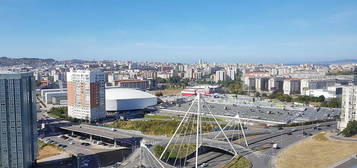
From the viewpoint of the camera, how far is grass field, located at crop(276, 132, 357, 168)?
1858 centimetres

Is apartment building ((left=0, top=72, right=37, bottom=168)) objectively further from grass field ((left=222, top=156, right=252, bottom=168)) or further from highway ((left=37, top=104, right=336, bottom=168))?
grass field ((left=222, top=156, right=252, bottom=168))

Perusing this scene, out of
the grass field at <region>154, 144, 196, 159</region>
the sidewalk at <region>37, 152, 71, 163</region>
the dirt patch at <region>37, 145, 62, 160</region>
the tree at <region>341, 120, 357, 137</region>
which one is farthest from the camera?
the dirt patch at <region>37, 145, 62, 160</region>

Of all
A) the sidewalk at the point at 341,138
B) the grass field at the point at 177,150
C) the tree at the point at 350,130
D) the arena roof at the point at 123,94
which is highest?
the arena roof at the point at 123,94

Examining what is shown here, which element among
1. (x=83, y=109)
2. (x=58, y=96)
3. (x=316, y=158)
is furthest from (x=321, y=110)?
(x=58, y=96)

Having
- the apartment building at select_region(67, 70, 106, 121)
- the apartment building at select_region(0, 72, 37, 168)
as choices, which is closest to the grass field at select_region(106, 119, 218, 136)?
the apartment building at select_region(67, 70, 106, 121)

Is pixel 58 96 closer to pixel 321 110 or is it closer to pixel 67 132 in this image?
pixel 67 132

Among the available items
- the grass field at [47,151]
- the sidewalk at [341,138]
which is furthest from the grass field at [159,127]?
the sidewalk at [341,138]

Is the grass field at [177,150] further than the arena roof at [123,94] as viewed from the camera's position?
No

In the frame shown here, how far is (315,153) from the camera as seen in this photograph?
67.5 feet

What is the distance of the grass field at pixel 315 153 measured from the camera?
18.6 meters

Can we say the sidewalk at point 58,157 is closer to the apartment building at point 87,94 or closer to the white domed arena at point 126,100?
the apartment building at point 87,94

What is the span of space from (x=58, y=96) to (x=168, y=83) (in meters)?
35.9

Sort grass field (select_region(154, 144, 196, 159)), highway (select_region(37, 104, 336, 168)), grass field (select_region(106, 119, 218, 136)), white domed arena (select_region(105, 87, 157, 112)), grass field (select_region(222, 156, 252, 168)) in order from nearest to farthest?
grass field (select_region(222, 156, 252, 168)) → highway (select_region(37, 104, 336, 168)) → grass field (select_region(154, 144, 196, 159)) → grass field (select_region(106, 119, 218, 136)) → white domed arena (select_region(105, 87, 157, 112))

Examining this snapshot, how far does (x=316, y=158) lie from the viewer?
19.5 metres
